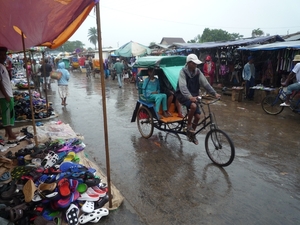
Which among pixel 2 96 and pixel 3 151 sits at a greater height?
pixel 2 96

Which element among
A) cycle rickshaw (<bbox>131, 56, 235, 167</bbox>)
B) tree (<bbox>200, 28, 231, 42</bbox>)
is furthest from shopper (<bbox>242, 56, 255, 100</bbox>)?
tree (<bbox>200, 28, 231, 42</bbox>)

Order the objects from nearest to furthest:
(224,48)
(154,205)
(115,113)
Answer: (154,205) < (115,113) < (224,48)

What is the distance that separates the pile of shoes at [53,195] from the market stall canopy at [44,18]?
86.5 inches

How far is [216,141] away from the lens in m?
4.46

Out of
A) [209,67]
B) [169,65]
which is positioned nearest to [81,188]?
[169,65]

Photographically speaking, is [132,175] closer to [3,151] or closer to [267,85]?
[3,151]

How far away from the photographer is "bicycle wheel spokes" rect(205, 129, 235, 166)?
168 inches

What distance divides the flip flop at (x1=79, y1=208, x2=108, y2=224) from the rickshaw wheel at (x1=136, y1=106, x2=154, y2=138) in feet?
9.78

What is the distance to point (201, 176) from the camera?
402 cm

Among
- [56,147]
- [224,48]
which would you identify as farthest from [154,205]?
[224,48]

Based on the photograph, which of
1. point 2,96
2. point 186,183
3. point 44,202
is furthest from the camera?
point 2,96

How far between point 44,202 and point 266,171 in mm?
3727

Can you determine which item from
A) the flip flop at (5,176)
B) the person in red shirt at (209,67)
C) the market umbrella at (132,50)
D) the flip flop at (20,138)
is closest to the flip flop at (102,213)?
the flip flop at (5,176)

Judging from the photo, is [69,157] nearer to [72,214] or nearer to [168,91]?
[72,214]
